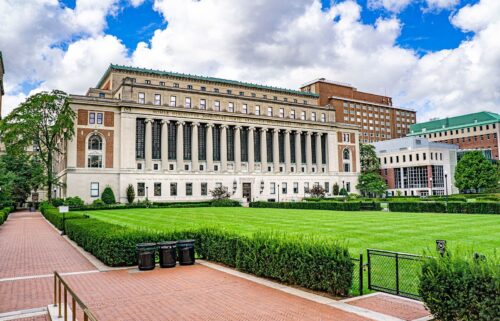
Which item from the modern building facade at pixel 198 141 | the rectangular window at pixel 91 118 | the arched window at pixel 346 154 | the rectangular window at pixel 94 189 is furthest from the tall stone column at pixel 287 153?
the rectangular window at pixel 91 118

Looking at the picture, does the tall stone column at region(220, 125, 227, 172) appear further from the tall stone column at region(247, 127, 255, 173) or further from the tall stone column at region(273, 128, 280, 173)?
the tall stone column at region(273, 128, 280, 173)

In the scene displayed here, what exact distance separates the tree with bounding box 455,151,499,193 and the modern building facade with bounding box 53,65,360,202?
23531mm

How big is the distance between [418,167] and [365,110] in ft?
148

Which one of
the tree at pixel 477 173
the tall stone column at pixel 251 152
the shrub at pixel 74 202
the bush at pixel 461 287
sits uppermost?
the tall stone column at pixel 251 152

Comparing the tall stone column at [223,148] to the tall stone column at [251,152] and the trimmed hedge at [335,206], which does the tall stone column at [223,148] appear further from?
the trimmed hedge at [335,206]

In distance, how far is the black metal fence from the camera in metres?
10.5

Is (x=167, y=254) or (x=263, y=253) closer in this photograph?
(x=263, y=253)

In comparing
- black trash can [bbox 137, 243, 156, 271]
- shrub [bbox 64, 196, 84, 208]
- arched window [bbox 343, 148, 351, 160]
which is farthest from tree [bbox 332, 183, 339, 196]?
black trash can [bbox 137, 243, 156, 271]

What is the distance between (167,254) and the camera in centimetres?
1559

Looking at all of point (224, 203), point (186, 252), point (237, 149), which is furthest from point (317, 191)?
point (186, 252)

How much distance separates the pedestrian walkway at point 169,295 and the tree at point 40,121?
166 ft

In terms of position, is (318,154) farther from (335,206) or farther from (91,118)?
(91,118)

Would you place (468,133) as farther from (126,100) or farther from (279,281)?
(279,281)

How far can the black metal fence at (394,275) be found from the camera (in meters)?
10.5
